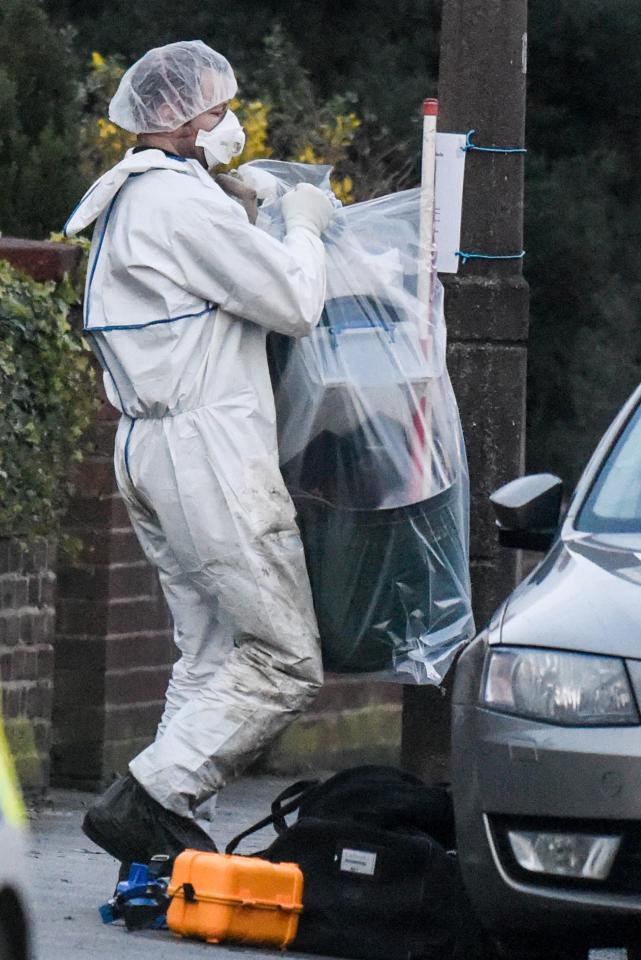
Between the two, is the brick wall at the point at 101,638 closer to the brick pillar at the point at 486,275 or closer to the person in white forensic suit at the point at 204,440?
the brick pillar at the point at 486,275

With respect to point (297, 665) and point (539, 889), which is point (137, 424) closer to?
point (297, 665)

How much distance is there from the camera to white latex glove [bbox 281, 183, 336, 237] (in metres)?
5.83

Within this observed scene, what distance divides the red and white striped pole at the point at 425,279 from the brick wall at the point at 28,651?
6.21 feet

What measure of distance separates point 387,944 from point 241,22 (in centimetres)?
1187

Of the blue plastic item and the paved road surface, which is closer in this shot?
the paved road surface

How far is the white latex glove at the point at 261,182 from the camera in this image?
6.02 metres

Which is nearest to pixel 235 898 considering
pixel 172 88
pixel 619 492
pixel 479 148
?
pixel 619 492

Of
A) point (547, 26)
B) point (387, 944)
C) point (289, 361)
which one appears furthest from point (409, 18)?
point (387, 944)

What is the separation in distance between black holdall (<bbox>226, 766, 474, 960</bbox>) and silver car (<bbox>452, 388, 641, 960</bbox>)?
0.43 m

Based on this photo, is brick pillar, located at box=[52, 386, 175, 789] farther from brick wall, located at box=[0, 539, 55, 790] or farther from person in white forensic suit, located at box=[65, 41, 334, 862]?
person in white forensic suit, located at box=[65, 41, 334, 862]

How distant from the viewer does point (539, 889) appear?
4484 mm

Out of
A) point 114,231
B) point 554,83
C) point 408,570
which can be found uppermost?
point 554,83

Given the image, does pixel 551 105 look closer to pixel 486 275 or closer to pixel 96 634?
pixel 96 634

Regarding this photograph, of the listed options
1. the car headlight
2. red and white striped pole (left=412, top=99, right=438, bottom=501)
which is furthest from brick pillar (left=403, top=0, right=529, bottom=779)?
the car headlight
